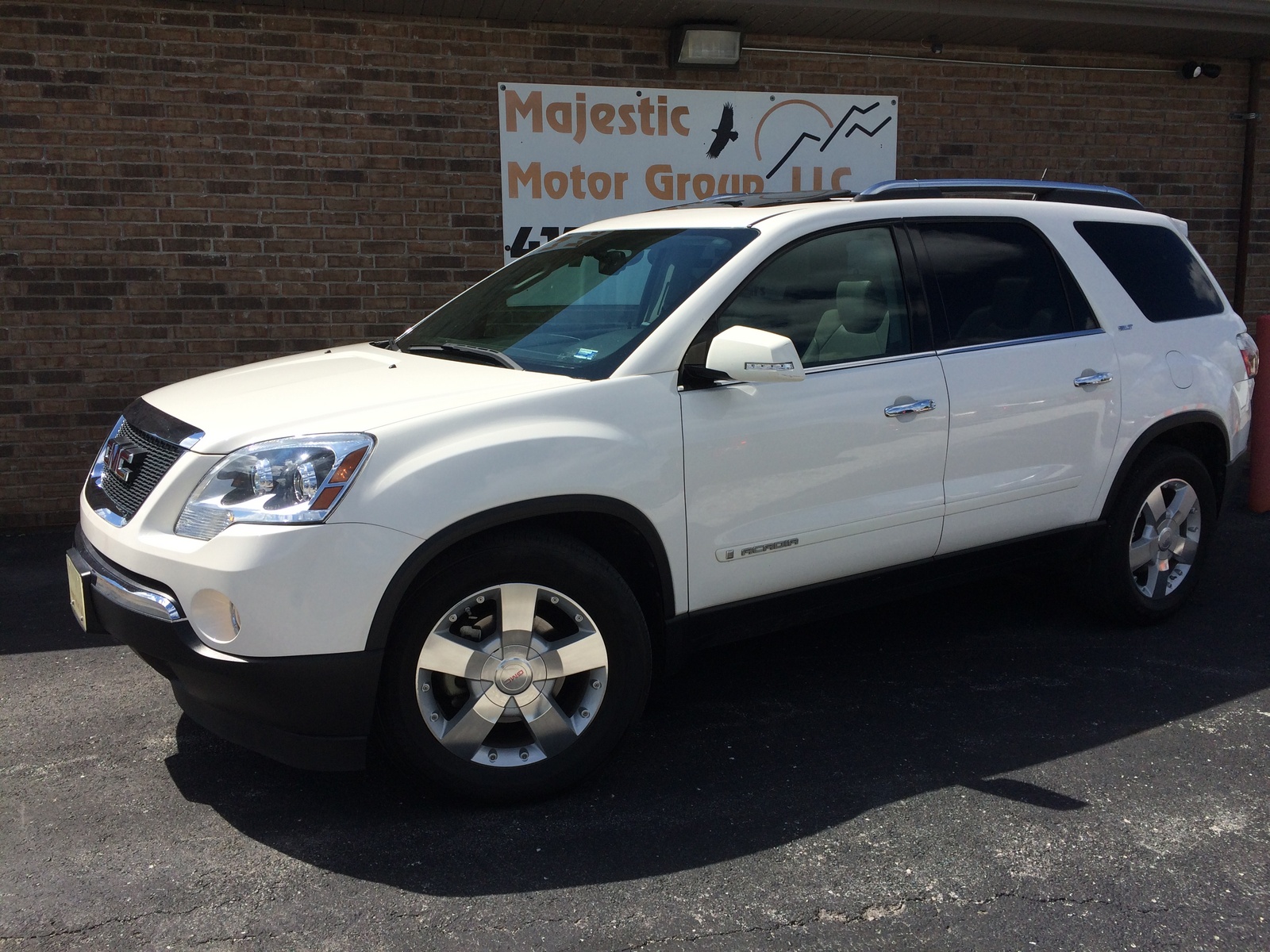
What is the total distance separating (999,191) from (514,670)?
116 inches

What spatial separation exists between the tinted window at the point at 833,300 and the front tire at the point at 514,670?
1.02 m

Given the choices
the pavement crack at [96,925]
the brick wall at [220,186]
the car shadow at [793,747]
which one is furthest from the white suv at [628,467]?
the brick wall at [220,186]

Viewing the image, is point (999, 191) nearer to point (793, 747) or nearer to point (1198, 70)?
point (793, 747)

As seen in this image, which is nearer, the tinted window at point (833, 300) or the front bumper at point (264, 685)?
the front bumper at point (264, 685)

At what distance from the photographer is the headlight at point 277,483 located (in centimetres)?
289

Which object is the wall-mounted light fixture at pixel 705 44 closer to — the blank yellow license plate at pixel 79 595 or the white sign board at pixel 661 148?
the white sign board at pixel 661 148

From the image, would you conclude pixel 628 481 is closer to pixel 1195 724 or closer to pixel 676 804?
pixel 676 804

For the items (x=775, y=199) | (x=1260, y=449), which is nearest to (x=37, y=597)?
(x=775, y=199)

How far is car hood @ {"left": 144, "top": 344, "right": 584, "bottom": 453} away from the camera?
304cm

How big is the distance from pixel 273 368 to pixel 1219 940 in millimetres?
3435

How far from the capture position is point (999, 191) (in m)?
4.56

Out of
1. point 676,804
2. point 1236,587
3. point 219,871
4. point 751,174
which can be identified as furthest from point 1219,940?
point 751,174

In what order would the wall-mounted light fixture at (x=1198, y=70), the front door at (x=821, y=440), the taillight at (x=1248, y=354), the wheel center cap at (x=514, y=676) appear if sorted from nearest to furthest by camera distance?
the wheel center cap at (x=514, y=676) < the front door at (x=821, y=440) < the taillight at (x=1248, y=354) < the wall-mounted light fixture at (x=1198, y=70)

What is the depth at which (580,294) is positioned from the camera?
3895 millimetres
